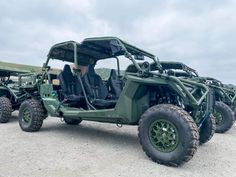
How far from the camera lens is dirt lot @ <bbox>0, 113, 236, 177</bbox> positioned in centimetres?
376

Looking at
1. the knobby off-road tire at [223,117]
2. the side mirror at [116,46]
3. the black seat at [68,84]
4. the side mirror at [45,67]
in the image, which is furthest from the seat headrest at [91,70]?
the knobby off-road tire at [223,117]

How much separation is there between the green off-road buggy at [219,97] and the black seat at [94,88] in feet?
4.96

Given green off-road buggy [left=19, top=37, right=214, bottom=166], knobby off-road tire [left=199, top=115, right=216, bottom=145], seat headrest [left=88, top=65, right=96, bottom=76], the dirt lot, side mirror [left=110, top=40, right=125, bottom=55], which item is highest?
side mirror [left=110, top=40, right=125, bottom=55]

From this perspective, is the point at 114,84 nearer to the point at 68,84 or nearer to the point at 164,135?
the point at 68,84

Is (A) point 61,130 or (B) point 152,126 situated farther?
(A) point 61,130

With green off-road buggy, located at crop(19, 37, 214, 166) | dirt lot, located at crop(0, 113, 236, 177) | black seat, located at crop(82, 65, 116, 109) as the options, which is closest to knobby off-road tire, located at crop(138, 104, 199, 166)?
green off-road buggy, located at crop(19, 37, 214, 166)

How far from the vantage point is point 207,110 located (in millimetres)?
4789

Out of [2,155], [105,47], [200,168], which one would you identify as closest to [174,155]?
[200,168]

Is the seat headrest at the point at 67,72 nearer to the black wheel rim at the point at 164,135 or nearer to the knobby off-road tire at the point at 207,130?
the black wheel rim at the point at 164,135

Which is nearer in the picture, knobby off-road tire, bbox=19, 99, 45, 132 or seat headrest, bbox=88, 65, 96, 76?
knobby off-road tire, bbox=19, 99, 45, 132

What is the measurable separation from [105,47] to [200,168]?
3.36 metres

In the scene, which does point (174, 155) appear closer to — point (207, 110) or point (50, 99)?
point (207, 110)

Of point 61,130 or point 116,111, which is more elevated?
point 116,111

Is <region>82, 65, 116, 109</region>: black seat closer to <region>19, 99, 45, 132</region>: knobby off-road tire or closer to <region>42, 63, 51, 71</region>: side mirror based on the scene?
<region>42, 63, 51, 71</region>: side mirror
